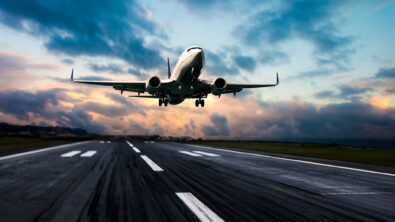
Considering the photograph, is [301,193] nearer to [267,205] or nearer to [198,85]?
[267,205]

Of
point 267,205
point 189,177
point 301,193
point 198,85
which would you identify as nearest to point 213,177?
point 189,177

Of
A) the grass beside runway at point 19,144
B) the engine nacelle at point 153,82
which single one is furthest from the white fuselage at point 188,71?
the grass beside runway at point 19,144

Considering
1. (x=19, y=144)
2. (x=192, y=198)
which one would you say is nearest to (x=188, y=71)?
(x=19, y=144)

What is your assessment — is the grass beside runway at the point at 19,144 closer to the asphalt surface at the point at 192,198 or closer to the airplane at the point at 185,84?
the airplane at the point at 185,84

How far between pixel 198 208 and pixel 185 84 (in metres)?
29.9

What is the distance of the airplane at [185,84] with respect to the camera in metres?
33.0

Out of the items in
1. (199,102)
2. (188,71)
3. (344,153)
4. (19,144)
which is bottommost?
(344,153)

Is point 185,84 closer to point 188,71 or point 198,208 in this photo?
point 188,71

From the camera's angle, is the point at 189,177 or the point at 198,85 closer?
the point at 189,177

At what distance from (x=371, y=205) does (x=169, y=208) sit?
3.65 metres

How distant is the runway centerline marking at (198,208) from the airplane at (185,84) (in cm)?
2592

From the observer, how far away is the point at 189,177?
1022 centimetres

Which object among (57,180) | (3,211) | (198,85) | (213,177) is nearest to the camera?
(3,211)

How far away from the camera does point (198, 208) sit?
5887mm
